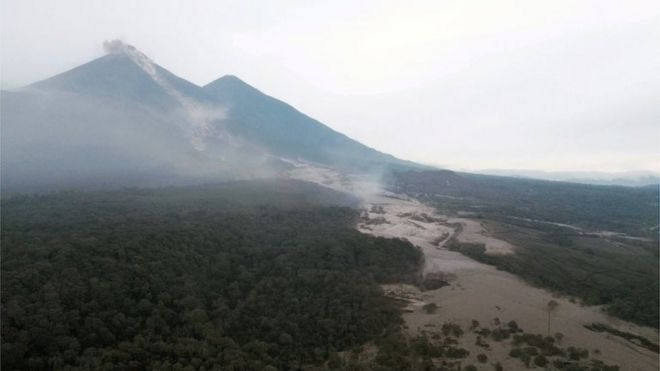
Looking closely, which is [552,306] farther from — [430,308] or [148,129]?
[148,129]

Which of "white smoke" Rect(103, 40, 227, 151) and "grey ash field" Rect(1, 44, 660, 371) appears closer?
"grey ash field" Rect(1, 44, 660, 371)

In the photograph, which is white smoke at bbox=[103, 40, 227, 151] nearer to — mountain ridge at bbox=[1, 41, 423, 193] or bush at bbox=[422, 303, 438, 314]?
A: mountain ridge at bbox=[1, 41, 423, 193]

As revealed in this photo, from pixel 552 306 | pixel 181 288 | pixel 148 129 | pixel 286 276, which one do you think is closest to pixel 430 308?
pixel 552 306

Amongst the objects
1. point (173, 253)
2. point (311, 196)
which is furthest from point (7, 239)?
point (311, 196)

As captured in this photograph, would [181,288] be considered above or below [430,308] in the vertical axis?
above

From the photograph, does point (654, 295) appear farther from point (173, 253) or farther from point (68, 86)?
point (68, 86)

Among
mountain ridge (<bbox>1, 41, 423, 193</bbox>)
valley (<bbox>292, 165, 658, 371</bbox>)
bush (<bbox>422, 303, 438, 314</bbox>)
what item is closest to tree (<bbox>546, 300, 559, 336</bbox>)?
valley (<bbox>292, 165, 658, 371</bbox>)

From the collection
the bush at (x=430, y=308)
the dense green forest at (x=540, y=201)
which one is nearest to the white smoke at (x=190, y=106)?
the dense green forest at (x=540, y=201)
